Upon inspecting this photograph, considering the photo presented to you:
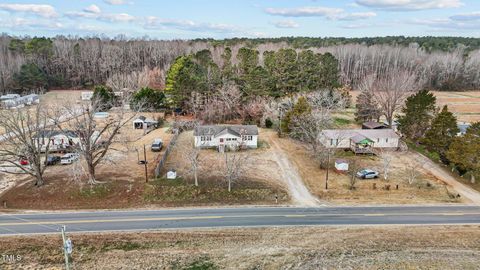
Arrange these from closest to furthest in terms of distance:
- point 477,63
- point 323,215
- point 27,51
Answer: point 323,215
point 27,51
point 477,63

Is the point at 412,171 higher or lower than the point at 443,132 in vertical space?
lower

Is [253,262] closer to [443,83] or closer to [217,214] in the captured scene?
[217,214]

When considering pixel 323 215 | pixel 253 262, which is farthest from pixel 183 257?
pixel 323 215

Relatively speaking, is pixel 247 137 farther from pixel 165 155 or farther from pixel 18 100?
pixel 18 100

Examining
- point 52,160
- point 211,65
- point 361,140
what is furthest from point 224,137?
point 211,65

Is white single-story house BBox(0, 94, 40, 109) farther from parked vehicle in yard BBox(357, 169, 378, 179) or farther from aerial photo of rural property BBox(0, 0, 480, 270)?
parked vehicle in yard BBox(357, 169, 378, 179)
